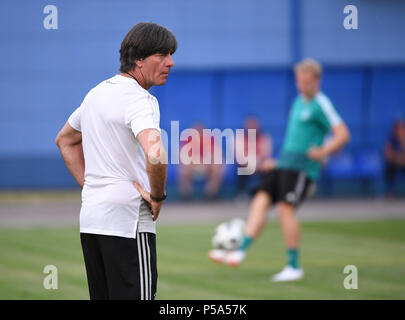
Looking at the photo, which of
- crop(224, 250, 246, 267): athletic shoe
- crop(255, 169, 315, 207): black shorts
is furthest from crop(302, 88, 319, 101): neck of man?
crop(224, 250, 246, 267): athletic shoe

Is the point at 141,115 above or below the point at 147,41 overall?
below

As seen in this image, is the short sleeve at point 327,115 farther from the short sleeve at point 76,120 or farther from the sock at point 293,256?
the short sleeve at point 76,120

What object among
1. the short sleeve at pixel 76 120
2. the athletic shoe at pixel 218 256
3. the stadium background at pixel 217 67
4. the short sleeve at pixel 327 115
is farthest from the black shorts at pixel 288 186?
the stadium background at pixel 217 67

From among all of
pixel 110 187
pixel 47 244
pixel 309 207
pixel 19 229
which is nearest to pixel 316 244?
pixel 47 244

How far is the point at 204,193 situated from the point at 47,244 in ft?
30.3

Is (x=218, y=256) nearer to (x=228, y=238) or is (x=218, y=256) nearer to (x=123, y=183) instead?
(x=228, y=238)

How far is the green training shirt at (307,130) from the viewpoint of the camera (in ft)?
30.7

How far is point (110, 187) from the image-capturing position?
4320 millimetres

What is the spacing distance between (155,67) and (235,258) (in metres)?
5.17

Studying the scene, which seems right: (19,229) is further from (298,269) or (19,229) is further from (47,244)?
(298,269)

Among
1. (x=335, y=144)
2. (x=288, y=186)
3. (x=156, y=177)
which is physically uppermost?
(x=156, y=177)

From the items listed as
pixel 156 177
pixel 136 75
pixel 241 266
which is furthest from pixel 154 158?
pixel 241 266

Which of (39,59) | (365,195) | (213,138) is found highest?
(39,59)

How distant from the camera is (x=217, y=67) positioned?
2200 cm
